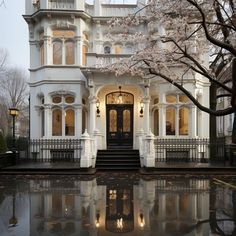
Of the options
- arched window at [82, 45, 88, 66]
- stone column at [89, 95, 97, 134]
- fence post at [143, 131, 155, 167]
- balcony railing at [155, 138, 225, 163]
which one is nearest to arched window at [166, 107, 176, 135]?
balcony railing at [155, 138, 225, 163]

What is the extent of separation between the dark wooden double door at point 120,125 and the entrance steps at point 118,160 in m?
2.54

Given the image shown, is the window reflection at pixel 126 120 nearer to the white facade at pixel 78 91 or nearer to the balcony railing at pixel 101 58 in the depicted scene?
the white facade at pixel 78 91

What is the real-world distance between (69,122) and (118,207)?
1470 centimetres

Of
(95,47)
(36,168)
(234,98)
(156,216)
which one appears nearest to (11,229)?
(156,216)

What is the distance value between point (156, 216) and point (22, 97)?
55.5 m

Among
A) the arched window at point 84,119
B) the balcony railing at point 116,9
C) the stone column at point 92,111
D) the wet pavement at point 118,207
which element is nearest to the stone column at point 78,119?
the arched window at point 84,119

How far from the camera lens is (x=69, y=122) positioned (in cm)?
2289

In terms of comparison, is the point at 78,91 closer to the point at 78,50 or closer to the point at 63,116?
the point at 63,116

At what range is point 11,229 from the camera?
6.65 metres

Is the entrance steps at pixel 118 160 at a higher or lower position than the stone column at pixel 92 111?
lower

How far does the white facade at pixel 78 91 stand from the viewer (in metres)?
21.8

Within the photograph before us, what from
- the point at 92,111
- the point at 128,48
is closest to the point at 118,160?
the point at 92,111

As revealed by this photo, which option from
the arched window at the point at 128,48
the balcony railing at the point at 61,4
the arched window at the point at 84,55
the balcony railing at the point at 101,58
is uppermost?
the balcony railing at the point at 61,4

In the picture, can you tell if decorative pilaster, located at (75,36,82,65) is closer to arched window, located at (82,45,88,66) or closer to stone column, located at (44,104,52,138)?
arched window, located at (82,45,88,66)
